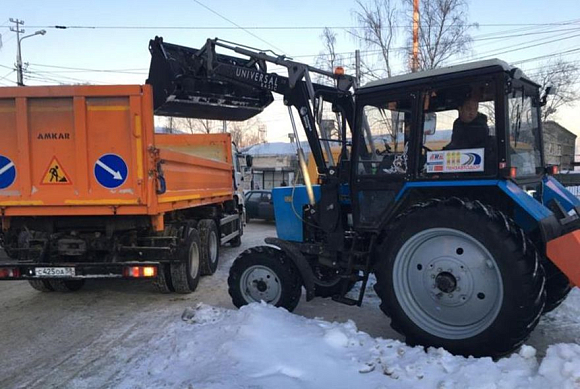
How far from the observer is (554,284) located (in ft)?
14.7

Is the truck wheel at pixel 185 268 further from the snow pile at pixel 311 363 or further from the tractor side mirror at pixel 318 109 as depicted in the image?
the tractor side mirror at pixel 318 109

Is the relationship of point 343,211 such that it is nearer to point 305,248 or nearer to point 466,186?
point 305,248

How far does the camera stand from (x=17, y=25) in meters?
27.5

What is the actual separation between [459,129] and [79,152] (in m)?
4.28

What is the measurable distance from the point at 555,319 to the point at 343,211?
2.70 metres

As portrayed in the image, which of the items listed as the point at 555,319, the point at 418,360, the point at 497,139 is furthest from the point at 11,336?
the point at 555,319

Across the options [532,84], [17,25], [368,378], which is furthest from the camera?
[17,25]

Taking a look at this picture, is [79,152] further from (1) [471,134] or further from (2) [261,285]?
(1) [471,134]

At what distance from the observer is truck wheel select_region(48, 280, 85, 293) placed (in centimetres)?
684

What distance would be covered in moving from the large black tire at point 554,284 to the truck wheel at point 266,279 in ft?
8.62

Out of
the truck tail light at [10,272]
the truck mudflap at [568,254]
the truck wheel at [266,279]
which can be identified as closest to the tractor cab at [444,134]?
the truck mudflap at [568,254]

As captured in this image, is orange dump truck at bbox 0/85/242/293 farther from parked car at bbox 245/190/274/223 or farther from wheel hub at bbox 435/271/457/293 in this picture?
parked car at bbox 245/190/274/223

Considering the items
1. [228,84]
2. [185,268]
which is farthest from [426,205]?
[185,268]

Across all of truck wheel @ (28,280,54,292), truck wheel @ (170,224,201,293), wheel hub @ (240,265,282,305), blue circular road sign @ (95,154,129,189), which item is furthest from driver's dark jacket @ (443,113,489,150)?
truck wheel @ (28,280,54,292)
